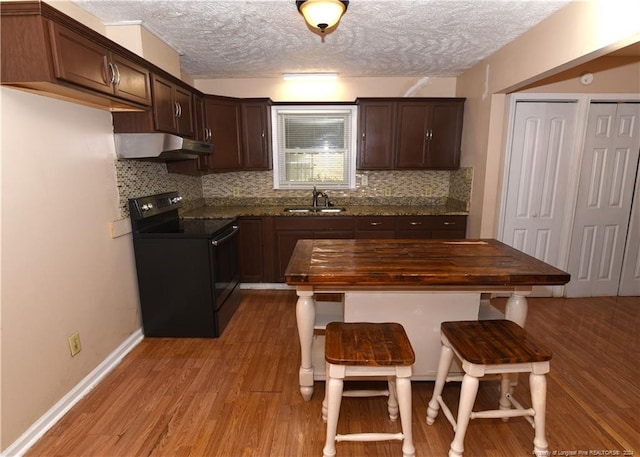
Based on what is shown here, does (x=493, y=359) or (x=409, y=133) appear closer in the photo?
(x=493, y=359)

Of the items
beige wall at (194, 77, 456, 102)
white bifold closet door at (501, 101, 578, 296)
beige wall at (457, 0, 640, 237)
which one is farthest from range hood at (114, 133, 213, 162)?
white bifold closet door at (501, 101, 578, 296)

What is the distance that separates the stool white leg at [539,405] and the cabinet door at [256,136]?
325cm

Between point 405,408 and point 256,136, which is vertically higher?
point 256,136

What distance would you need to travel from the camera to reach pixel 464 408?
1551 mm

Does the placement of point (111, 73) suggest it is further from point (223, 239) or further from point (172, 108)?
point (223, 239)

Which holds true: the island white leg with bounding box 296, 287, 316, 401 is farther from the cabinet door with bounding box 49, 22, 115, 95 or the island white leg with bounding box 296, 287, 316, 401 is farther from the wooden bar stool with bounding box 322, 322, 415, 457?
the cabinet door with bounding box 49, 22, 115, 95

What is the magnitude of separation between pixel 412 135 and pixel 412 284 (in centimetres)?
262

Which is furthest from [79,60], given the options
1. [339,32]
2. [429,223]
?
[429,223]

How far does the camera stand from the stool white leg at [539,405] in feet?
4.98

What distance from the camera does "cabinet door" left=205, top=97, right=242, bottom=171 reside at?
142 inches

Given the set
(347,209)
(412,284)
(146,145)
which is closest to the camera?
(412,284)

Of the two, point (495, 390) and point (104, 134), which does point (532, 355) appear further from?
point (104, 134)

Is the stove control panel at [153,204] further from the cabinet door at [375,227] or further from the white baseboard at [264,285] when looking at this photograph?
the cabinet door at [375,227]

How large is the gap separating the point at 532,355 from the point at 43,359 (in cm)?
249
